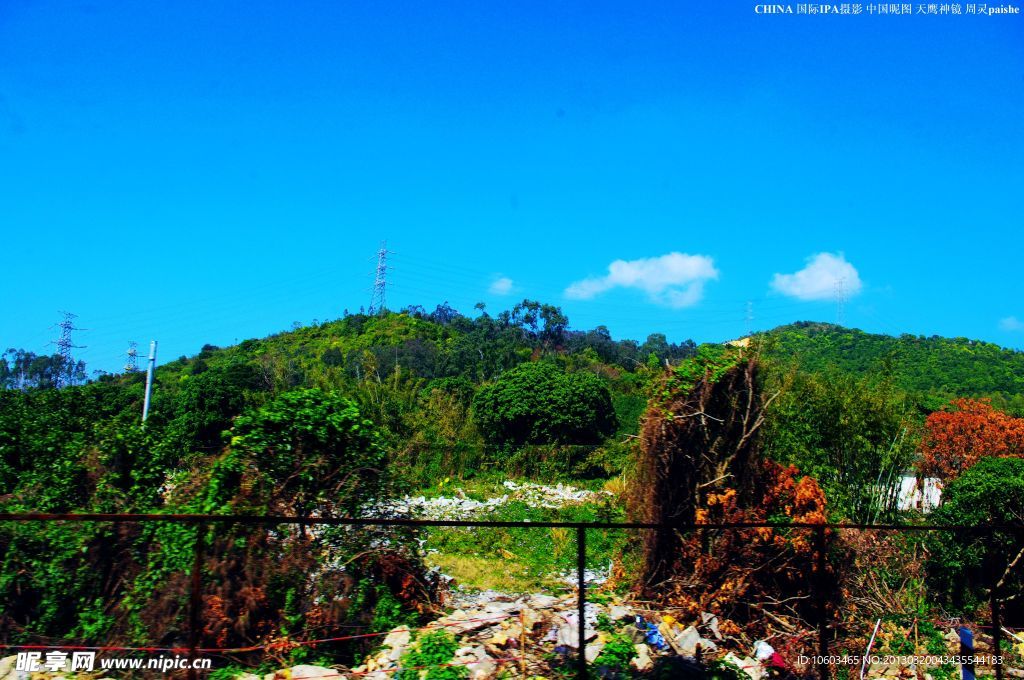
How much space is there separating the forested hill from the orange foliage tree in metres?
9.84

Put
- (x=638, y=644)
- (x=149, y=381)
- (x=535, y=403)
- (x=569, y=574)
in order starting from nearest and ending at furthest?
(x=638, y=644) < (x=569, y=574) < (x=535, y=403) < (x=149, y=381)

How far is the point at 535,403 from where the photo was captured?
2542 centimetres

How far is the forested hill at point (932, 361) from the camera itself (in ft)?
102

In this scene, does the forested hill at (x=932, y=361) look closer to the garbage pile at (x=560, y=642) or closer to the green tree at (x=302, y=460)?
the garbage pile at (x=560, y=642)

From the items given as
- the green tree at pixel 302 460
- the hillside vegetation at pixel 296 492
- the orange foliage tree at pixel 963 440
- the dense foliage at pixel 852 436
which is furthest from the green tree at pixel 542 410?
the green tree at pixel 302 460

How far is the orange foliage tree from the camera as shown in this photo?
14.2 meters

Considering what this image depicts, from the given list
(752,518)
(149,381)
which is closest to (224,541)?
(752,518)

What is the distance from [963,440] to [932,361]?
87.7ft

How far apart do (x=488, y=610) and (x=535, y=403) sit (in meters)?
18.0

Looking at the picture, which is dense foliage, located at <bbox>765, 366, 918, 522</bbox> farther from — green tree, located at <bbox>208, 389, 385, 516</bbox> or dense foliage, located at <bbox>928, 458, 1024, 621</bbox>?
green tree, located at <bbox>208, 389, 385, 516</bbox>

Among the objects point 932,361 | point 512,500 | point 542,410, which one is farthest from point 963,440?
point 932,361

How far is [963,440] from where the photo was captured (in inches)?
576

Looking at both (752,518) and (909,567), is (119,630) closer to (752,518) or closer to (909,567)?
(752,518)

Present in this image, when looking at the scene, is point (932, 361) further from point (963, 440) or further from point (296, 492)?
point (296, 492)
